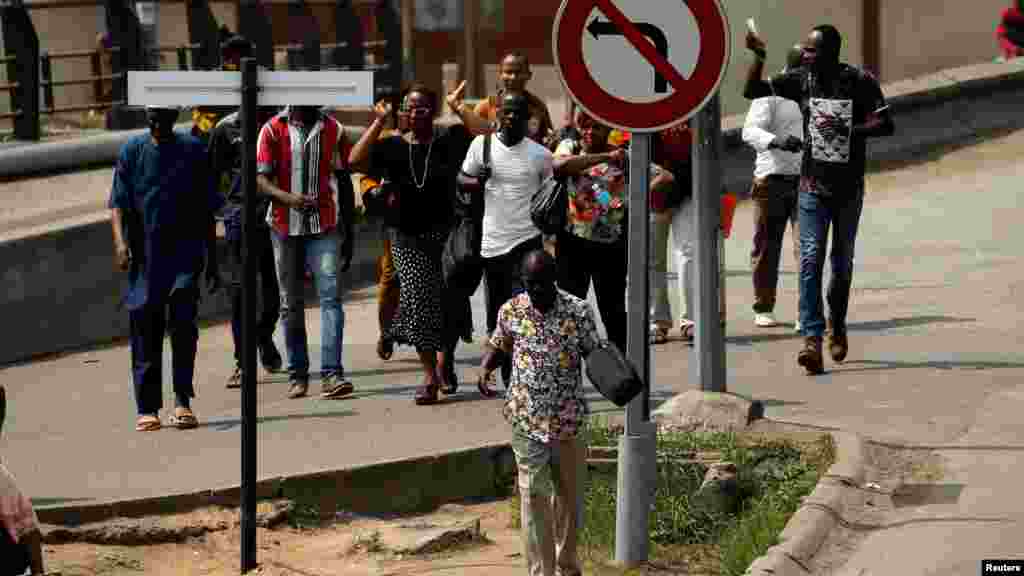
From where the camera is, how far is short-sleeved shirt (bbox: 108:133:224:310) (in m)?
11.6

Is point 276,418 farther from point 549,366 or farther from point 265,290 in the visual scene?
point 549,366

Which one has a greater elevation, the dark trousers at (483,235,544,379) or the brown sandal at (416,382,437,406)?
the dark trousers at (483,235,544,379)

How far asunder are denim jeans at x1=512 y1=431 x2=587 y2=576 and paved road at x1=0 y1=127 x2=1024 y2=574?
3.66ft

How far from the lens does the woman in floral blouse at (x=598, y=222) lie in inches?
461

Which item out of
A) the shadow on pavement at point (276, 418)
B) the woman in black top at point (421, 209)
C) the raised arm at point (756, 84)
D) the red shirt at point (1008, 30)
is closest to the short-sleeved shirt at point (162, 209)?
the shadow on pavement at point (276, 418)

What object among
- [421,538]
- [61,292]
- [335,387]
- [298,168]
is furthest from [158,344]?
[61,292]

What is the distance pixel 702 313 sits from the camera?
10.4m

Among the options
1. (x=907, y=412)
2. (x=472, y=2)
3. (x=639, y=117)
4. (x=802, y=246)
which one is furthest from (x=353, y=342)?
(x=472, y=2)

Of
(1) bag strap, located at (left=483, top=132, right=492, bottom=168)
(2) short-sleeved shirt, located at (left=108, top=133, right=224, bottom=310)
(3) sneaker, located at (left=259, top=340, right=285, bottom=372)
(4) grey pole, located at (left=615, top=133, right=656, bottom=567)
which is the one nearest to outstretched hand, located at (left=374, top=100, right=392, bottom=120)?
(1) bag strap, located at (left=483, top=132, right=492, bottom=168)

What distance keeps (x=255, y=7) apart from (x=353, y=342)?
24.6ft

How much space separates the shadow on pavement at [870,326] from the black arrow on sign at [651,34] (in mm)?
5190

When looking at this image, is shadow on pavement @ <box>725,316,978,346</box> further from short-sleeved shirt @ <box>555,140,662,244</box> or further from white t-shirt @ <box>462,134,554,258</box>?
white t-shirt @ <box>462,134,554,258</box>

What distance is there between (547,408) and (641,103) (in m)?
1.23

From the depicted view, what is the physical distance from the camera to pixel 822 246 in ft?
39.4
